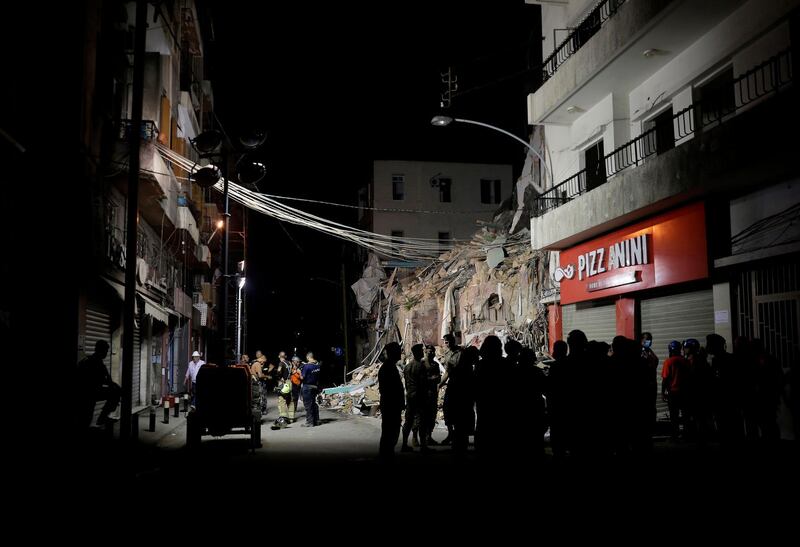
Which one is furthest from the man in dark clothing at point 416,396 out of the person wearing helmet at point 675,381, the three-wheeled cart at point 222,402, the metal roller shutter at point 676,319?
the metal roller shutter at point 676,319

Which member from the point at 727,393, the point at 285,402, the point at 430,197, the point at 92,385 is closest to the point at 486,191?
the point at 430,197

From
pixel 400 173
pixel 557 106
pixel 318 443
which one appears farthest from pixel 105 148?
pixel 400 173

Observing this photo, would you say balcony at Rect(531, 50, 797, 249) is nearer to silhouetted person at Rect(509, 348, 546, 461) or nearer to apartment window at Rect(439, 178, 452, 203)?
silhouetted person at Rect(509, 348, 546, 461)

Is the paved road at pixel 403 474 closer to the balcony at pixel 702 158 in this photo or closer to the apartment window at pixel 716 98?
the balcony at pixel 702 158

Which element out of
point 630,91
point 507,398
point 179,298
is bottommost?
point 507,398

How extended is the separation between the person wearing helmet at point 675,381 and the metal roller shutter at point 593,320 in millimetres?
5072

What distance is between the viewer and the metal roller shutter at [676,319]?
13.9m

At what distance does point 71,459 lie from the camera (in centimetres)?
848

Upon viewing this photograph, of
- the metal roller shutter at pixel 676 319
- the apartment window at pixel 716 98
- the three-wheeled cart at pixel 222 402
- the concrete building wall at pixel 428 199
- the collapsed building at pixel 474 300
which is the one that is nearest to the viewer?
the three-wheeled cart at pixel 222 402

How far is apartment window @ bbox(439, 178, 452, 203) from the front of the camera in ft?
172

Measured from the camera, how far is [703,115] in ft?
47.0

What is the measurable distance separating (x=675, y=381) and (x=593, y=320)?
6.94 metres

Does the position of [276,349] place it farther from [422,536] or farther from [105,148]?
[422,536]

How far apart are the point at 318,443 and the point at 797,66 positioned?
10618 millimetres
